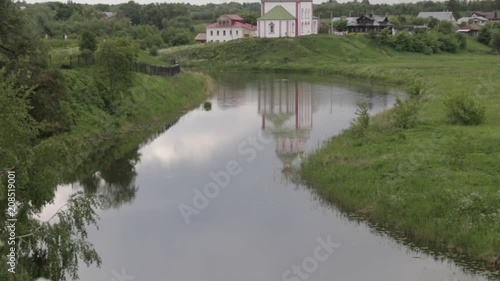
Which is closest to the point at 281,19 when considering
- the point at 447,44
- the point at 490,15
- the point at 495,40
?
the point at 447,44

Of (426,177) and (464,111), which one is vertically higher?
(464,111)

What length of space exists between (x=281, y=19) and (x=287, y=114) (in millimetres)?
43333

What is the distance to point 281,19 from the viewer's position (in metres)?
80.4

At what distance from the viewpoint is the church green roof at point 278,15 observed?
264 feet

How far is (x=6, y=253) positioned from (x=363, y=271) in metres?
8.55

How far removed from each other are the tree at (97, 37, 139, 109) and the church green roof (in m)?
47.4

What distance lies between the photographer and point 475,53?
81.1 metres

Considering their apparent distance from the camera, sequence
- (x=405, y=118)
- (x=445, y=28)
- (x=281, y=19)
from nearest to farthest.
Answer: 1. (x=405, y=118)
2. (x=281, y=19)
3. (x=445, y=28)

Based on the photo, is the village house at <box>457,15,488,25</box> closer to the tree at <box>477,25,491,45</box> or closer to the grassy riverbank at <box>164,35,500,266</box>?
the tree at <box>477,25,491,45</box>

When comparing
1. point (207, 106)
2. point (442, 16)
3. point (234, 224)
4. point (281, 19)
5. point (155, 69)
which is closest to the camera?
point (234, 224)

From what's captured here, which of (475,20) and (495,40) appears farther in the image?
(475,20)

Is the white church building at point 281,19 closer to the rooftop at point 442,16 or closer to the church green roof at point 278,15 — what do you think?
the church green roof at point 278,15

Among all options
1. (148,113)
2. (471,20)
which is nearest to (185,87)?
(148,113)

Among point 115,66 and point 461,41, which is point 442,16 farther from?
point 115,66
